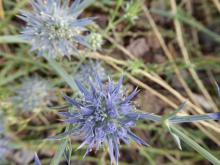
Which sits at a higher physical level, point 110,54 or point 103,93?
point 103,93

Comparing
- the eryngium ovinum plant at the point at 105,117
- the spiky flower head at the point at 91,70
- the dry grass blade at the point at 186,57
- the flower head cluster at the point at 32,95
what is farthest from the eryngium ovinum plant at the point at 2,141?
the dry grass blade at the point at 186,57

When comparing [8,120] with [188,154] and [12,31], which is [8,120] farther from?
[188,154]

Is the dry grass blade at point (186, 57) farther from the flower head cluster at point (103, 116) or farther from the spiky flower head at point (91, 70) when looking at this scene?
the flower head cluster at point (103, 116)

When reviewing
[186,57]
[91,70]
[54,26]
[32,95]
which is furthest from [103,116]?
[186,57]

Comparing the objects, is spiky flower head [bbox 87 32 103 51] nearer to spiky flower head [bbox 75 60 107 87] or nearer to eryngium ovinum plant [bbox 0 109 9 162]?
spiky flower head [bbox 75 60 107 87]

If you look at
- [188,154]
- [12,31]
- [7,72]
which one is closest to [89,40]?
[12,31]

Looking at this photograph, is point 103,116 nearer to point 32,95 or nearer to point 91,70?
point 91,70
